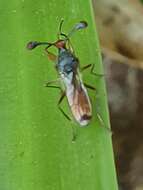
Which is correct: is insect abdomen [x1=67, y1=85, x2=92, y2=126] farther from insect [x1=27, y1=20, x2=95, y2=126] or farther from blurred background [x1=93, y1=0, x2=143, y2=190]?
blurred background [x1=93, y1=0, x2=143, y2=190]

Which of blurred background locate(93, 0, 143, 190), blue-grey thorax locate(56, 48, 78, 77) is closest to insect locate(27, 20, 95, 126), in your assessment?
blue-grey thorax locate(56, 48, 78, 77)

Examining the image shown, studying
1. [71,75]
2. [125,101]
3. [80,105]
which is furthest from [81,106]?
[125,101]

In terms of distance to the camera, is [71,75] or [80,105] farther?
[71,75]

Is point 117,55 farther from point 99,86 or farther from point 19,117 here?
point 19,117

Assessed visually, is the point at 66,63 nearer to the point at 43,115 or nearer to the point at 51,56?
the point at 51,56

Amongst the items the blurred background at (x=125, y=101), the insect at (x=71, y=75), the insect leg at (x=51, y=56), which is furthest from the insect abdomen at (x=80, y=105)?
the blurred background at (x=125, y=101)

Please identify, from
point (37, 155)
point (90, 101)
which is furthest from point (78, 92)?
point (37, 155)
